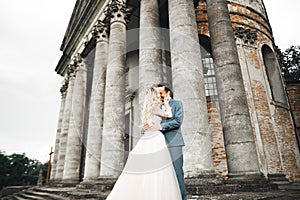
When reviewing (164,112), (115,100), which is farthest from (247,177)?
(115,100)

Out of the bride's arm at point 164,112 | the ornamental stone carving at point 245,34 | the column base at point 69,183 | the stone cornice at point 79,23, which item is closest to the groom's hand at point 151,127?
the bride's arm at point 164,112

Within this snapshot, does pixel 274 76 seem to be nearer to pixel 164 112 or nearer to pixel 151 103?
pixel 164 112

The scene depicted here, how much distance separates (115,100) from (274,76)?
1111cm

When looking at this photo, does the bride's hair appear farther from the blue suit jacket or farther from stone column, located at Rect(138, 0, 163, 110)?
stone column, located at Rect(138, 0, 163, 110)

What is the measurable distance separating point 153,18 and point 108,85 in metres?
3.53

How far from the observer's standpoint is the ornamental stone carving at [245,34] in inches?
477

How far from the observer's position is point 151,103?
264 centimetres

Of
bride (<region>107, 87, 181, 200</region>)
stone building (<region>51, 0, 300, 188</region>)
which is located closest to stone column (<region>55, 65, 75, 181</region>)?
stone building (<region>51, 0, 300, 188</region>)

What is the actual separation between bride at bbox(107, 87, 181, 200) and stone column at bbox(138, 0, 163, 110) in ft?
14.8

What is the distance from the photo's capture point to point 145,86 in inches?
281

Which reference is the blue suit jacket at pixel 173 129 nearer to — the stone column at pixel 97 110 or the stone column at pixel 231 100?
the stone column at pixel 231 100

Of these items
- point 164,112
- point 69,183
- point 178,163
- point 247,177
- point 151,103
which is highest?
point 151,103

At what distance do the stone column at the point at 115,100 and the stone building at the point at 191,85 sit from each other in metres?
0.04

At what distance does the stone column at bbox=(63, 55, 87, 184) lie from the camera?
41.1 ft
